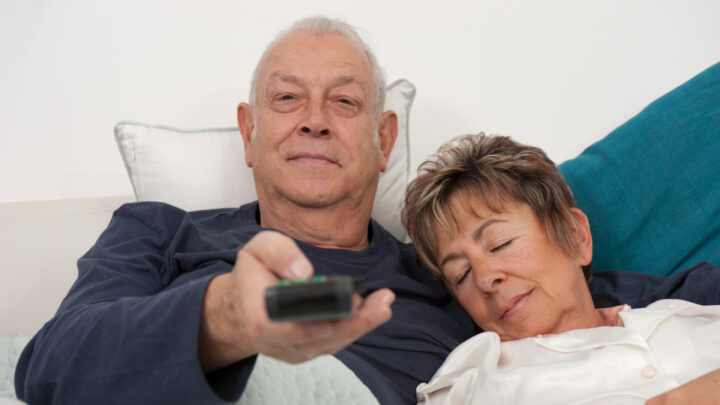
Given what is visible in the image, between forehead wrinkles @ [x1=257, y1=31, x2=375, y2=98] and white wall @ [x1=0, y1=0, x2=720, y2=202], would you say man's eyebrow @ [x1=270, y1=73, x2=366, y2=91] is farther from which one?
white wall @ [x1=0, y1=0, x2=720, y2=202]

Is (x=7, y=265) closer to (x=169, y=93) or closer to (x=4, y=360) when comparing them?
(x=4, y=360)

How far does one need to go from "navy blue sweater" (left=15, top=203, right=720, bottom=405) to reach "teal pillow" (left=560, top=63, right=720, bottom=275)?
14 centimetres

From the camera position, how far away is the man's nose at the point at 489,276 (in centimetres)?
122

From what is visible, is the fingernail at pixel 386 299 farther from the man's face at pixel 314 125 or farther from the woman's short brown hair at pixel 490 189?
the man's face at pixel 314 125

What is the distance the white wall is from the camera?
188 cm

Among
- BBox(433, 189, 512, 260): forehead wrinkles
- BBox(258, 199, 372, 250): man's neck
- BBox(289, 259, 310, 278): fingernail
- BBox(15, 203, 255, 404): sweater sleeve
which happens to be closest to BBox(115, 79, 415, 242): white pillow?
BBox(258, 199, 372, 250): man's neck

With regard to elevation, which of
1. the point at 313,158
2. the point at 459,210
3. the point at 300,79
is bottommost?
the point at 459,210

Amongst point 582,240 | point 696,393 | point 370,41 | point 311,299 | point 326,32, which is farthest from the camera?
point 370,41

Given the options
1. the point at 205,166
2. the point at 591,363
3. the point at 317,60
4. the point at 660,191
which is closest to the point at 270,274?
the point at 591,363

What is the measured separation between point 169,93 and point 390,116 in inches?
28.7

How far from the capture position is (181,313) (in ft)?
2.40

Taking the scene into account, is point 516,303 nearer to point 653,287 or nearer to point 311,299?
point 653,287

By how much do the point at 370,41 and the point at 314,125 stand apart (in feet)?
2.14

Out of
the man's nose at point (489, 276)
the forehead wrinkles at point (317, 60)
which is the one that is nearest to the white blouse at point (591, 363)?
the man's nose at point (489, 276)
